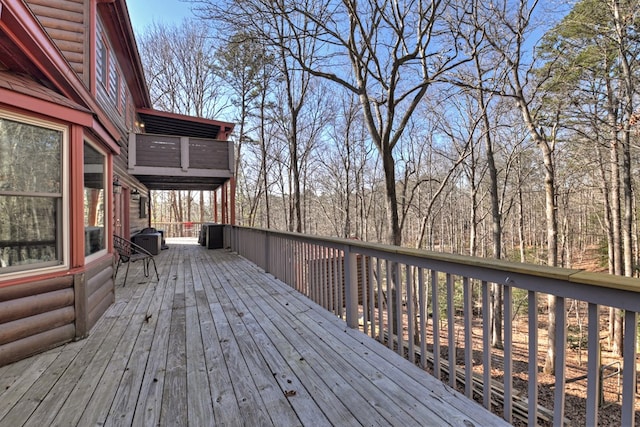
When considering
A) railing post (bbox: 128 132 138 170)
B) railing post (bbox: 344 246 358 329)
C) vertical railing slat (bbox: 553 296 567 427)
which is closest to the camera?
vertical railing slat (bbox: 553 296 567 427)

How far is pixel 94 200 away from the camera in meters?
3.19

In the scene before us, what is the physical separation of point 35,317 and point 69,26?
3.93 m

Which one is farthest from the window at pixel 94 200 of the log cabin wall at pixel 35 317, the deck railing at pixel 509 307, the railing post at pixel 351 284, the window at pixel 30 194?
the railing post at pixel 351 284

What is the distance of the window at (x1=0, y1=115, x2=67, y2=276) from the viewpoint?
7.47 feet

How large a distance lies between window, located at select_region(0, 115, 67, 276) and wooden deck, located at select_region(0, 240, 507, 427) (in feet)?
2.75

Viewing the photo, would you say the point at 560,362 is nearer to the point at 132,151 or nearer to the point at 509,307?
the point at 509,307

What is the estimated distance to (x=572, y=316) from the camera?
15781 millimetres

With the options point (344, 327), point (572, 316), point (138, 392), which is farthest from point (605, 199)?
point (138, 392)

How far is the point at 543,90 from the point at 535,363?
8705mm

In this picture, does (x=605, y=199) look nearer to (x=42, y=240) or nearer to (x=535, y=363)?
(x=535, y=363)

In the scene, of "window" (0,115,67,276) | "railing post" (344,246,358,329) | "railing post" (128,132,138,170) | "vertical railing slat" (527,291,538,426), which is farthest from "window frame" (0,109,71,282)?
"railing post" (128,132,138,170)

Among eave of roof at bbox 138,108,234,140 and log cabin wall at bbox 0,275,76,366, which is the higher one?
eave of roof at bbox 138,108,234,140

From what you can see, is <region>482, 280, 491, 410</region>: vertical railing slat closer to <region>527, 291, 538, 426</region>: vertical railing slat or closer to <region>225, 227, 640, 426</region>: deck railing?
<region>225, 227, 640, 426</region>: deck railing

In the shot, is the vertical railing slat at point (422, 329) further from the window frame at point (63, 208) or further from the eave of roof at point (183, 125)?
the eave of roof at point (183, 125)
